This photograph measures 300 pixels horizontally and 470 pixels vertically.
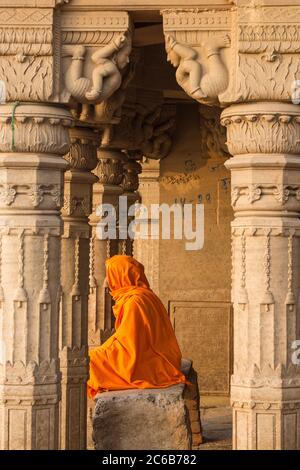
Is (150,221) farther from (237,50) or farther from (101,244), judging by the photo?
(237,50)

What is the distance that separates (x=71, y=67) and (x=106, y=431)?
2.63 meters

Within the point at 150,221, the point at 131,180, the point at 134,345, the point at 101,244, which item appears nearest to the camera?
the point at 134,345

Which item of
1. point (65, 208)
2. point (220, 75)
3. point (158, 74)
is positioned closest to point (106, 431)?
point (65, 208)

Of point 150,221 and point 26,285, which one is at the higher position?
point 150,221

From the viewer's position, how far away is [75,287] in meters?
10.2

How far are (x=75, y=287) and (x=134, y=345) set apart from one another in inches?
32.8

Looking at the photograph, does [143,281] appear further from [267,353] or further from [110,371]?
[267,353]

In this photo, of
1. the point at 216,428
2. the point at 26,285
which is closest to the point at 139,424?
the point at 26,285

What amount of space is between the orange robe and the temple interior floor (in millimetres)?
1751

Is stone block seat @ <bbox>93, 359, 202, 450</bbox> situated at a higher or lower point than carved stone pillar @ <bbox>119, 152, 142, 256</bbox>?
lower

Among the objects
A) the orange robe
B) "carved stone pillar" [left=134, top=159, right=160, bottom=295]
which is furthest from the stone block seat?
"carved stone pillar" [left=134, top=159, right=160, bottom=295]

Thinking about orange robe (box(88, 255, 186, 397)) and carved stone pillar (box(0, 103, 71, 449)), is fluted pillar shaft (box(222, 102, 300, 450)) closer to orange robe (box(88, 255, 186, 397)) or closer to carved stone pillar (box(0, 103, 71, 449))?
carved stone pillar (box(0, 103, 71, 449))

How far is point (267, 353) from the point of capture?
8.12 m

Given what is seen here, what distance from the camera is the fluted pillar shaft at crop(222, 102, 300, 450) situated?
8.09 metres
